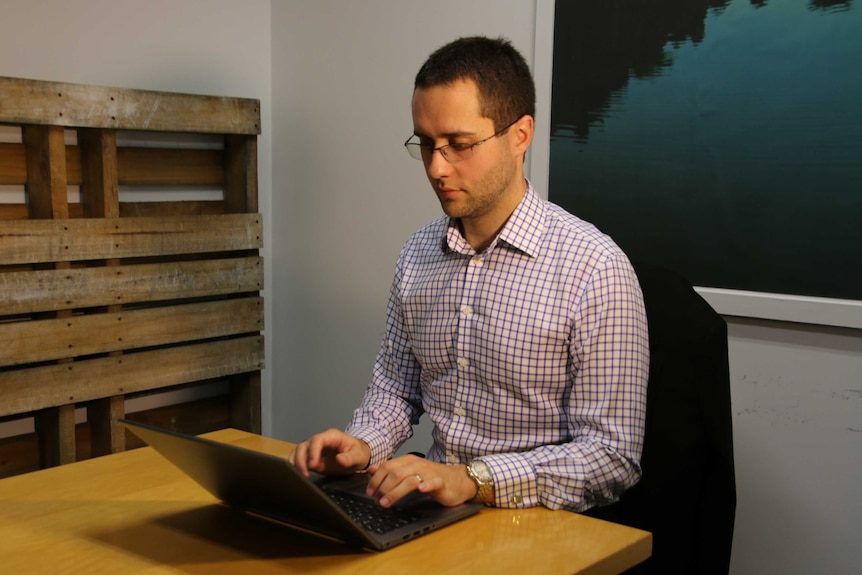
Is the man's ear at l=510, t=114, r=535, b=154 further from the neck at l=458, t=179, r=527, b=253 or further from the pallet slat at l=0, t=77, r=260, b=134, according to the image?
the pallet slat at l=0, t=77, r=260, b=134

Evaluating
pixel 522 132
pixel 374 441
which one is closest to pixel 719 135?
pixel 522 132

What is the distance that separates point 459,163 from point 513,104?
0.16 meters

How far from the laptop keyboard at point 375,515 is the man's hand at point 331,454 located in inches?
3.9

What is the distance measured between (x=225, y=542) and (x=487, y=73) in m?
0.89

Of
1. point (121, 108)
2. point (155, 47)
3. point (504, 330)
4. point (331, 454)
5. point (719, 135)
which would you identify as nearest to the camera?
point (331, 454)

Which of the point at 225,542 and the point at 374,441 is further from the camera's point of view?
the point at 374,441

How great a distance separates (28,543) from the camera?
50.9 inches

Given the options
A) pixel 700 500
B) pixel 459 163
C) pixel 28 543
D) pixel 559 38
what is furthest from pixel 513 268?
pixel 559 38

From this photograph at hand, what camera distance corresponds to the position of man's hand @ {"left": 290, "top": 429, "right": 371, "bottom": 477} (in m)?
1.49

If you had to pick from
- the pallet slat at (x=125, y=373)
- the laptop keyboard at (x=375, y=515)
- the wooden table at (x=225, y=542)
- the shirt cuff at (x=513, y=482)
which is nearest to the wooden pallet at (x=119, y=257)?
the pallet slat at (x=125, y=373)

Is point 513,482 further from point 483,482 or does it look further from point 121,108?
point 121,108

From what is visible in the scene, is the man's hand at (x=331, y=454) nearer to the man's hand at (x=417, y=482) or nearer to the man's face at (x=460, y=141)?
the man's hand at (x=417, y=482)

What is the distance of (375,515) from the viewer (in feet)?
4.37

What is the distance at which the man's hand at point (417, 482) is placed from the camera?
4.41ft
